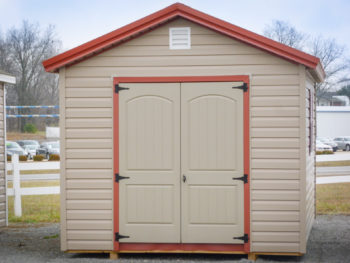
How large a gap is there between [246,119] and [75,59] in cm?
233

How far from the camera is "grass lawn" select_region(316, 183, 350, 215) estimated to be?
11789mm

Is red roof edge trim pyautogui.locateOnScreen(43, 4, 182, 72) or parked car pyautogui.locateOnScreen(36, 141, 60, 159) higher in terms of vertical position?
red roof edge trim pyautogui.locateOnScreen(43, 4, 182, 72)

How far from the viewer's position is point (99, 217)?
7.26 m

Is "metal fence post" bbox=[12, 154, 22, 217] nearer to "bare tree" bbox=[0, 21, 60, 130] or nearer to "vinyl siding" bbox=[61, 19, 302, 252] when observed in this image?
"vinyl siding" bbox=[61, 19, 302, 252]

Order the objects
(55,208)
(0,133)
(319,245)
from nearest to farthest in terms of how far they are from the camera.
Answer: (319,245), (0,133), (55,208)

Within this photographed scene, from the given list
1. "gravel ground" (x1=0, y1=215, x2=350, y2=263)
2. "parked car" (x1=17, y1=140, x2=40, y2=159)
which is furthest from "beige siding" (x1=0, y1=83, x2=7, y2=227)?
"parked car" (x1=17, y1=140, x2=40, y2=159)

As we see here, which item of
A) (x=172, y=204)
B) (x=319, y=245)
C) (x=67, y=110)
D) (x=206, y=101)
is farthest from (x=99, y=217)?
(x=319, y=245)

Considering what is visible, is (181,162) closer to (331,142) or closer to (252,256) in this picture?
(252,256)

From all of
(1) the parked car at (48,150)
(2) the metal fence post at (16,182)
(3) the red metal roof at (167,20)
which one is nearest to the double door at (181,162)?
(3) the red metal roof at (167,20)

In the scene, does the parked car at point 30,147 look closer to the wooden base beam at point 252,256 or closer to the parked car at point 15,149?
the parked car at point 15,149

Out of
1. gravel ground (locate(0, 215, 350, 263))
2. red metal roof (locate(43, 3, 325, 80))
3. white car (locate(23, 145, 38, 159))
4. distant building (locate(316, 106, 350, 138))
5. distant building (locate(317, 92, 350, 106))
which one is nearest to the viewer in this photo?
red metal roof (locate(43, 3, 325, 80))

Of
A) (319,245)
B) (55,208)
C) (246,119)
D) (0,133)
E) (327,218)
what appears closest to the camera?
(246,119)

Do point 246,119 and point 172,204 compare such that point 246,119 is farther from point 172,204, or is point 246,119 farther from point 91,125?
point 91,125

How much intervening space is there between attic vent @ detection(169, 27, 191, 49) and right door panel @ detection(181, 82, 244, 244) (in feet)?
1.67
